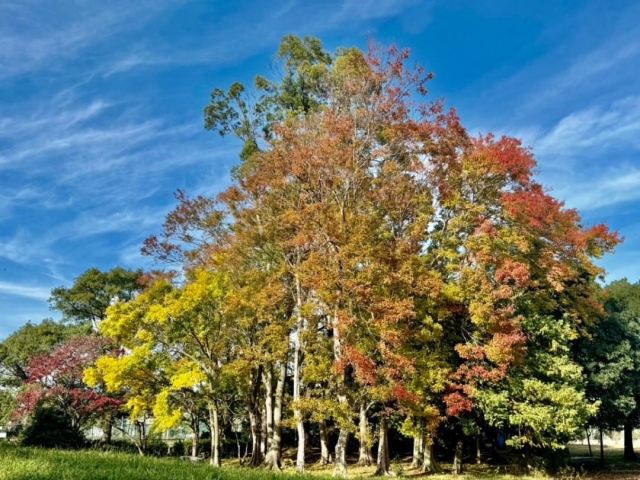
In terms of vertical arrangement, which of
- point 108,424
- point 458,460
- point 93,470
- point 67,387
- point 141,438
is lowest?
point 141,438

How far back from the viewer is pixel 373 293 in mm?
16297

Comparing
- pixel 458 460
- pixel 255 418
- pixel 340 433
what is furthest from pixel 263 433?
Result: pixel 458 460

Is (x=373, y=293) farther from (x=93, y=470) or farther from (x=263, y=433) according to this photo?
(x=263, y=433)

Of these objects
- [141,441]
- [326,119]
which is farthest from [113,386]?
[326,119]

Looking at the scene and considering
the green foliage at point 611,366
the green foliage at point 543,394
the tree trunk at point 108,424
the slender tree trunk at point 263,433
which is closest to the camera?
the green foliage at point 543,394

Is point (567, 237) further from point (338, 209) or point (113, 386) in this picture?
point (113, 386)

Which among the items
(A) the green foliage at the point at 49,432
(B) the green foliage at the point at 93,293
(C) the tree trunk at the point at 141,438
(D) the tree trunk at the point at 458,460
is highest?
(B) the green foliage at the point at 93,293

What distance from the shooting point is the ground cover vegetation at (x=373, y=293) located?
16.9 metres

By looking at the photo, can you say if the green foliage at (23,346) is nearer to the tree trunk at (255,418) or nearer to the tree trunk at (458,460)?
the tree trunk at (255,418)

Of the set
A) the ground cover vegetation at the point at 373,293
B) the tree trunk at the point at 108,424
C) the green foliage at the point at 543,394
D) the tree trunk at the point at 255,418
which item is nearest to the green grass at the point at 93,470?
the ground cover vegetation at the point at 373,293

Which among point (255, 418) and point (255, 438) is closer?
point (255, 438)

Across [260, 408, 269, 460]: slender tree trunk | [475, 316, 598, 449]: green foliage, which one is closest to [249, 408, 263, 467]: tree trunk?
[260, 408, 269, 460]: slender tree trunk

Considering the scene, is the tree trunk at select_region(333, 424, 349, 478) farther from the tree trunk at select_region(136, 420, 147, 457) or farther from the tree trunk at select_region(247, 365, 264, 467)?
the tree trunk at select_region(136, 420, 147, 457)

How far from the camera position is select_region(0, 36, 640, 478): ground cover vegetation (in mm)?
16938
